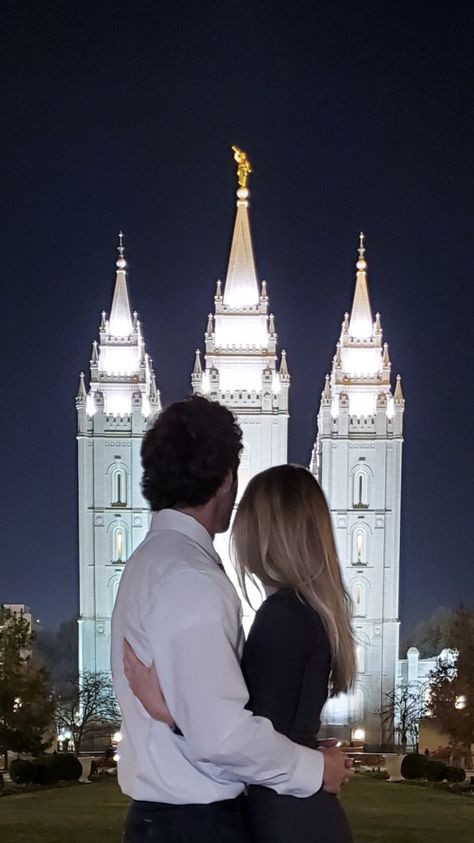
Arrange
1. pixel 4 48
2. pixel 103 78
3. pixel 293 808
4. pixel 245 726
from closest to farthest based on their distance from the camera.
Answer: pixel 245 726, pixel 293 808, pixel 4 48, pixel 103 78

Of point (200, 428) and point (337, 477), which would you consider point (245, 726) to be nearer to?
point (200, 428)

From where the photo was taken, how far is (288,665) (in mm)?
2908

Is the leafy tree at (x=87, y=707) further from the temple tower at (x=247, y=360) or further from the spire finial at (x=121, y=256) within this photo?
the spire finial at (x=121, y=256)

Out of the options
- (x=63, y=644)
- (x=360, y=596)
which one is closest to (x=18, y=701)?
(x=360, y=596)

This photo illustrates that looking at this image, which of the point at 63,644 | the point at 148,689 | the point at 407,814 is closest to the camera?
the point at 148,689

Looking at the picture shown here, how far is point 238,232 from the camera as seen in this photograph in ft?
167

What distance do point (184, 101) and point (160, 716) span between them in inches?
1691

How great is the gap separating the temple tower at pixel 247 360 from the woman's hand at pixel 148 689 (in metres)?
46.6

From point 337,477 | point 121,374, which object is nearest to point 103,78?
point 121,374

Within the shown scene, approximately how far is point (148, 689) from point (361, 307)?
49102mm

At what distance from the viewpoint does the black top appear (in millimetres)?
2875

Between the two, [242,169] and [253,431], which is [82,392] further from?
[242,169]

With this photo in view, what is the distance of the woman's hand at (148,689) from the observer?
2.67 metres

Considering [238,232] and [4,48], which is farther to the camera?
[238,232]
